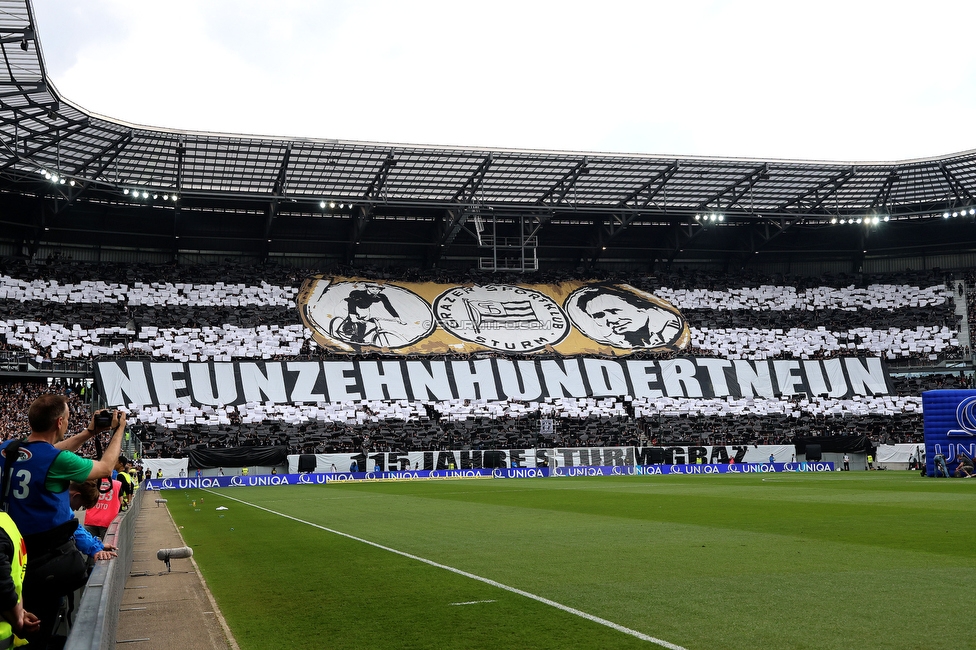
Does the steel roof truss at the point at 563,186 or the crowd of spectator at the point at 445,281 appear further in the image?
the steel roof truss at the point at 563,186

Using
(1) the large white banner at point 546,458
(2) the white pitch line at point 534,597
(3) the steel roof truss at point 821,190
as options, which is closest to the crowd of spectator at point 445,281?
(1) the large white banner at point 546,458

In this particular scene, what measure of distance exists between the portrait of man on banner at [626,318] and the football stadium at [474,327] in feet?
0.70

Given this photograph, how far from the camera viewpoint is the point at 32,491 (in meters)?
5.81

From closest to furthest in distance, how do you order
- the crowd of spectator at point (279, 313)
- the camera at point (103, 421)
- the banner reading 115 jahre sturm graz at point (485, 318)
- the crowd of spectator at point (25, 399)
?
the camera at point (103, 421) → the crowd of spectator at point (25, 399) → the crowd of spectator at point (279, 313) → the banner reading 115 jahre sturm graz at point (485, 318)

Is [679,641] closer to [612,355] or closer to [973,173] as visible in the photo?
[612,355]

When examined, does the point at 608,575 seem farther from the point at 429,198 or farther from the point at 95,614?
the point at 429,198

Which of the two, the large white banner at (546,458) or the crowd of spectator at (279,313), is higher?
the crowd of spectator at (279,313)

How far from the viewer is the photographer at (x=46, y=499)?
5.68 meters

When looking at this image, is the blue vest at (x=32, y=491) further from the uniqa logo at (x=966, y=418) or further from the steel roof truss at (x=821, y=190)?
the steel roof truss at (x=821, y=190)

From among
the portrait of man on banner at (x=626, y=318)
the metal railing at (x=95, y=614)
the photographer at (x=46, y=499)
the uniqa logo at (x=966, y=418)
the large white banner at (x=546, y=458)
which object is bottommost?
the large white banner at (x=546, y=458)

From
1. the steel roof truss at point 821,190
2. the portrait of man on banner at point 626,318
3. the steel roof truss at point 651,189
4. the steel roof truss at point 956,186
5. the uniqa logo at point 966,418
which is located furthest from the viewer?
the portrait of man on banner at point 626,318

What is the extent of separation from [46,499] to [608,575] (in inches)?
279

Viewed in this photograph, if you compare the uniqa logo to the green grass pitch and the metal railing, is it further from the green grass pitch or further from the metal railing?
the metal railing

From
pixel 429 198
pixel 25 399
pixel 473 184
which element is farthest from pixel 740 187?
pixel 25 399
